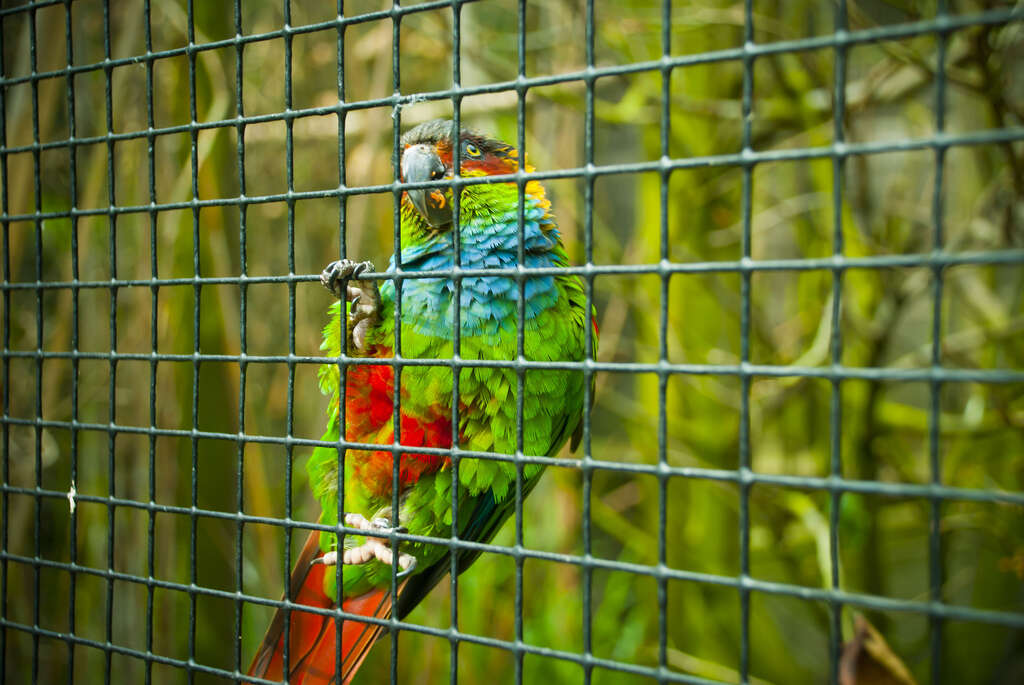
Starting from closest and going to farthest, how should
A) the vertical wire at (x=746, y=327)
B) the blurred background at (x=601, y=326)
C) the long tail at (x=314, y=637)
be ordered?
1. the vertical wire at (x=746, y=327)
2. the long tail at (x=314, y=637)
3. the blurred background at (x=601, y=326)

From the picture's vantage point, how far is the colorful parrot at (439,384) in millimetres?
1449

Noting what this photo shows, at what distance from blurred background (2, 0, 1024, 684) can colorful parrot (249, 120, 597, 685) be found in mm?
639

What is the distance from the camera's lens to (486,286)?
145 centimetres

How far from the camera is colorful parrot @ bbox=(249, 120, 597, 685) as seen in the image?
4.75 feet

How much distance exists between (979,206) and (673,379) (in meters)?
1.10

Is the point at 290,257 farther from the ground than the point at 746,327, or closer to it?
farther from the ground

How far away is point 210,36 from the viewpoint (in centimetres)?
205

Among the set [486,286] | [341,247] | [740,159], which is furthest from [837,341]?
[486,286]

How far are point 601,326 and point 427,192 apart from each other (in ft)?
5.18

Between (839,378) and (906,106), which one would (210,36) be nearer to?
(839,378)

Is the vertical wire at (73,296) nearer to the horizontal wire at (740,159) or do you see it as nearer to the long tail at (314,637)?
the horizontal wire at (740,159)

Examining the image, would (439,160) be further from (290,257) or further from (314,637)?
(314,637)

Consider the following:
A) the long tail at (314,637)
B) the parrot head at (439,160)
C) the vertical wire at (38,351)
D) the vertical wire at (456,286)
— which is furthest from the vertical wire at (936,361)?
the vertical wire at (38,351)

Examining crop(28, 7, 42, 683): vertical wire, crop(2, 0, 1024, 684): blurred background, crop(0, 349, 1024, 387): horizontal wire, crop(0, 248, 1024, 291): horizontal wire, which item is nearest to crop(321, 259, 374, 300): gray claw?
crop(0, 248, 1024, 291): horizontal wire
